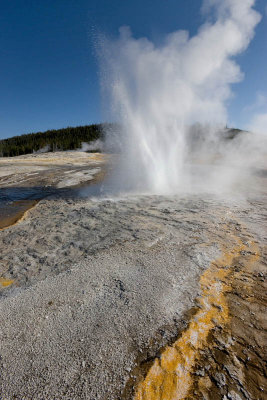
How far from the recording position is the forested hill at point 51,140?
5225 cm

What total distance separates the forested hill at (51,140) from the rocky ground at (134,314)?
168ft

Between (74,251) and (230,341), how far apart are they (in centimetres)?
214

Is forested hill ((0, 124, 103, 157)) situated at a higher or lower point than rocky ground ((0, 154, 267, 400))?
higher

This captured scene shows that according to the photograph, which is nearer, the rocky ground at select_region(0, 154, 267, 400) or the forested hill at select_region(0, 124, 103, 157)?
the rocky ground at select_region(0, 154, 267, 400)

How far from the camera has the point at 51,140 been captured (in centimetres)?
6031

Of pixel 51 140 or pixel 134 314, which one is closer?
pixel 134 314

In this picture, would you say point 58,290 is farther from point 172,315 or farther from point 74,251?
point 172,315

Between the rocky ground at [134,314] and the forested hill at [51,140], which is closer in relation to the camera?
the rocky ground at [134,314]

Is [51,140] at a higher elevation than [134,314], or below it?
higher

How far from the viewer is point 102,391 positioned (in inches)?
49.7

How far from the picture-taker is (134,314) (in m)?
1.81

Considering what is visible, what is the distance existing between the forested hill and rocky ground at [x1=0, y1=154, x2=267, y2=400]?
51.1 metres

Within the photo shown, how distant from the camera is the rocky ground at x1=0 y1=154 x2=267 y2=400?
52.1 inches

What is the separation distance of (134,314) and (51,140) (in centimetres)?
6563
